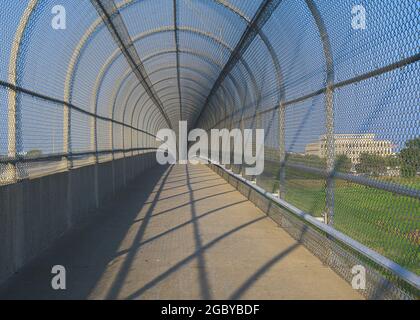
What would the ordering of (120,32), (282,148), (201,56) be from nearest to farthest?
1. (282,148)
2. (120,32)
3. (201,56)

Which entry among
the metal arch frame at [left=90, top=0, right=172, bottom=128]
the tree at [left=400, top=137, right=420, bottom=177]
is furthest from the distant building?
the metal arch frame at [left=90, top=0, right=172, bottom=128]

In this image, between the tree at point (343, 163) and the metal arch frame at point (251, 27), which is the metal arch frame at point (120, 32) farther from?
the tree at point (343, 163)

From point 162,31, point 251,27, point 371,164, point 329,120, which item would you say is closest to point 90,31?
point 251,27

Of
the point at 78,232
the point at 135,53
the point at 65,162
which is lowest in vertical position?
the point at 78,232

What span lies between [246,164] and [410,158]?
917cm

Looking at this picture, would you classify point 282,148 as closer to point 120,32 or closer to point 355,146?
point 355,146

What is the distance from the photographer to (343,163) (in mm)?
5973

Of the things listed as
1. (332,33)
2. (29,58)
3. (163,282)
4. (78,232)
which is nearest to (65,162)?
→ (78,232)

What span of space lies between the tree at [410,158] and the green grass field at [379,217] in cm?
6

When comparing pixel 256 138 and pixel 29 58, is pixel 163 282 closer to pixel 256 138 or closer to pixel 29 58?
pixel 29 58

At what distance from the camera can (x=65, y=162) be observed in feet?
30.2

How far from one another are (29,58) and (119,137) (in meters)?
10.7

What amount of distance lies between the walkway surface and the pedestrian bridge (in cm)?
3

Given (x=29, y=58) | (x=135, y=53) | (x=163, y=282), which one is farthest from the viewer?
(x=135, y=53)
